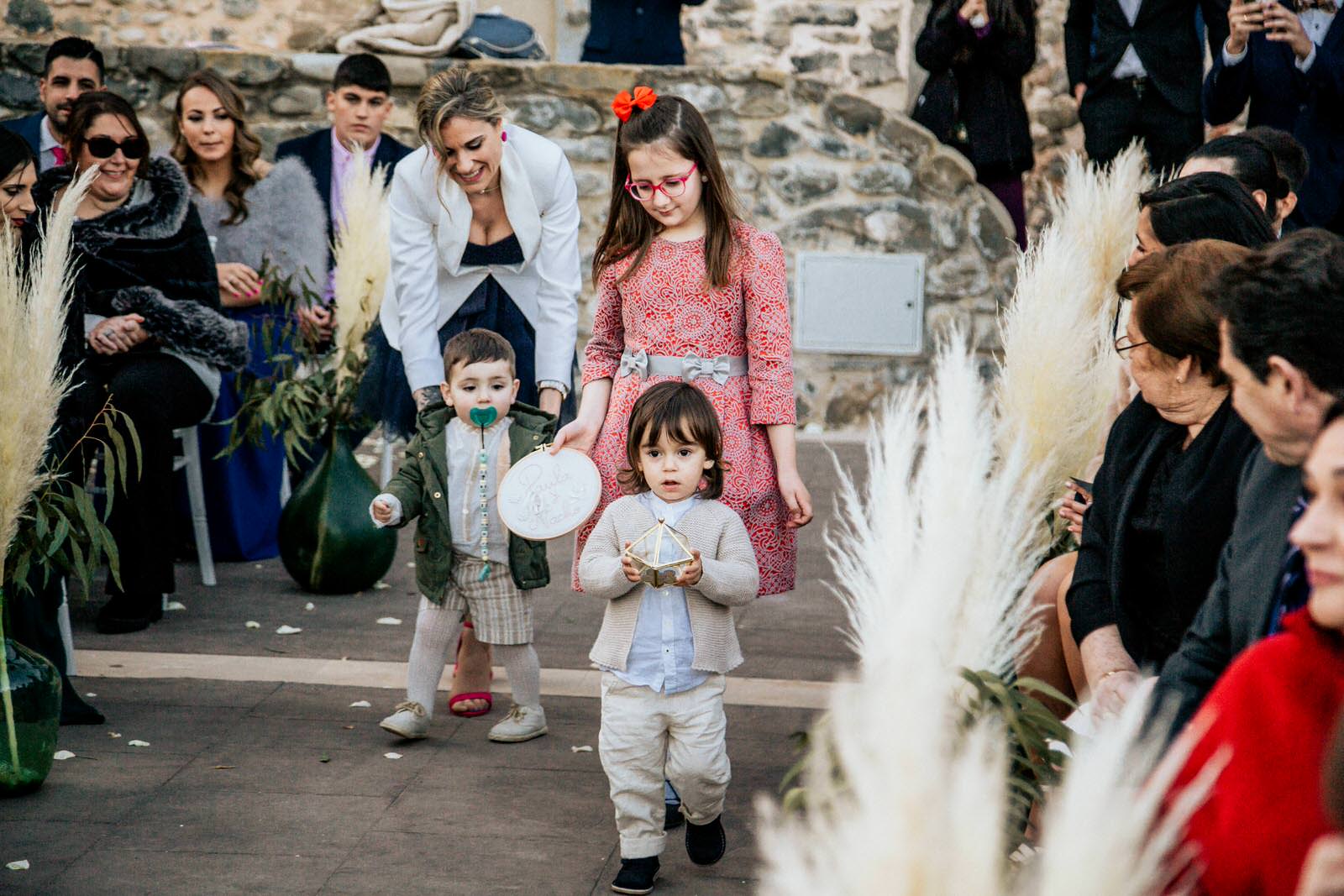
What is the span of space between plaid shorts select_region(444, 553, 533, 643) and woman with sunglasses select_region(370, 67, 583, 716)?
0.87 ft

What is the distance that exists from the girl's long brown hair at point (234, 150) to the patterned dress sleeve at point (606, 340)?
8.85ft

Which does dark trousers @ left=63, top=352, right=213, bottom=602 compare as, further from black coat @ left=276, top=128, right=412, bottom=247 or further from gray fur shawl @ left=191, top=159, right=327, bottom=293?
black coat @ left=276, top=128, right=412, bottom=247

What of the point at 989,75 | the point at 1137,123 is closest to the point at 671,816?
the point at 1137,123

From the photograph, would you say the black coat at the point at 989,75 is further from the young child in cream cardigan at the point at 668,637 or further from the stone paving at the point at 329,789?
the young child in cream cardigan at the point at 668,637

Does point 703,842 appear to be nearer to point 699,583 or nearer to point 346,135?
point 699,583

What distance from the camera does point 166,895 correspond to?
303 cm

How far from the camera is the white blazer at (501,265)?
4289 millimetres

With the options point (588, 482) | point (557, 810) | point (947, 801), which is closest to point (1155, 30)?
point (588, 482)

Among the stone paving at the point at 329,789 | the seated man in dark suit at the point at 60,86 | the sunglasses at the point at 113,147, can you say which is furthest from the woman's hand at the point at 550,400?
the seated man in dark suit at the point at 60,86

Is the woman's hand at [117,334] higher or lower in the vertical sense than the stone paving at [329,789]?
higher

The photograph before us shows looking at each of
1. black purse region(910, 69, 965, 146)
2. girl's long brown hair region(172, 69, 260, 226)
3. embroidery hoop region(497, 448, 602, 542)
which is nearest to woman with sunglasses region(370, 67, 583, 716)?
embroidery hoop region(497, 448, 602, 542)

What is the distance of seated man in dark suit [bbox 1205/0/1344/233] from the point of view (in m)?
5.14

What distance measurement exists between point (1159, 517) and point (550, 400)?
1992 mm

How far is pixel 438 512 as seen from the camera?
4.00 m
